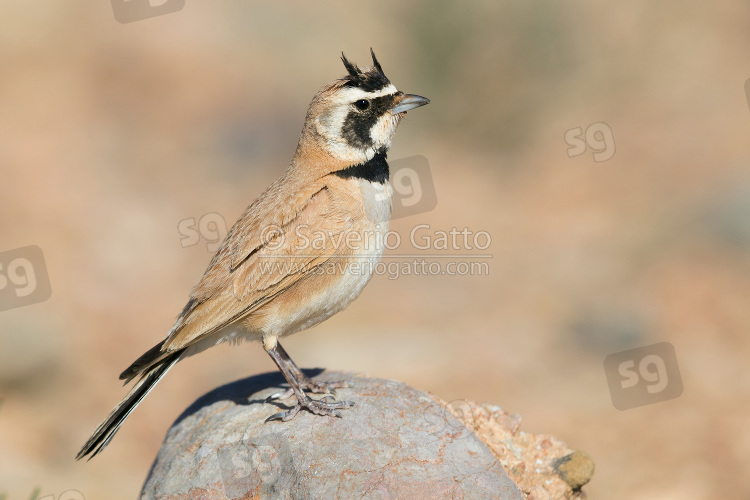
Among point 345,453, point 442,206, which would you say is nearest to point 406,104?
point 345,453

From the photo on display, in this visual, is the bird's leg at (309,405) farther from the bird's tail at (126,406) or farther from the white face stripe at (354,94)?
the white face stripe at (354,94)

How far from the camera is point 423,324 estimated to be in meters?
16.6

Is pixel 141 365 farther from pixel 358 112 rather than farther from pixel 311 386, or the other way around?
pixel 358 112

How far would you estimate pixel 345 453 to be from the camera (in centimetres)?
634

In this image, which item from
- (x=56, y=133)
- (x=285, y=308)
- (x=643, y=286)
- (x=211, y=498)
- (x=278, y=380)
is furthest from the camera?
(x=56, y=133)

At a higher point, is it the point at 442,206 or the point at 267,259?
the point at 267,259

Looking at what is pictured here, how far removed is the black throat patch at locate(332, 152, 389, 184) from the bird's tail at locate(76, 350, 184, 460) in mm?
2260

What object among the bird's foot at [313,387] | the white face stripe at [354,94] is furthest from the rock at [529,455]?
the white face stripe at [354,94]

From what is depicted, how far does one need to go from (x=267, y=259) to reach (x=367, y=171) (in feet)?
4.11

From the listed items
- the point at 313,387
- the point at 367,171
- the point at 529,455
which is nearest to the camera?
the point at 313,387

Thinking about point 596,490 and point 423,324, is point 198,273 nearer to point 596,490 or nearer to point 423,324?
point 423,324

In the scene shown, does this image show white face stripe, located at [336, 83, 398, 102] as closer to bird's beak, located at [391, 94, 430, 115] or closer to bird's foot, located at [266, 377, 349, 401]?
bird's beak, located at [391, 94, 430, 115]

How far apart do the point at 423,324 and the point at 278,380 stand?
884 centimetres

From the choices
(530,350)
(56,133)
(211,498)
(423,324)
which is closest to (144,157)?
(56,133)
